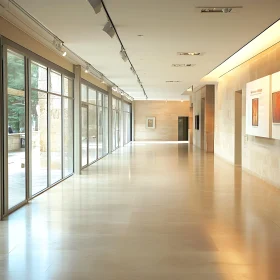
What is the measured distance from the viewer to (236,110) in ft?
57.0

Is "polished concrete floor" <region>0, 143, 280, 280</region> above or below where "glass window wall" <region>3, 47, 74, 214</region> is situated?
below

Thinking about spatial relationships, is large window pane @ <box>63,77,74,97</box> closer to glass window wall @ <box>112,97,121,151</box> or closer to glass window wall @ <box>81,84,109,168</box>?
glass window wall @ <box>81,84,109,168</box>

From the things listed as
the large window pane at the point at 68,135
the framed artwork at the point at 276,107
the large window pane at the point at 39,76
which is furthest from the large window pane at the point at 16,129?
the framed artwork at the point at 276,107

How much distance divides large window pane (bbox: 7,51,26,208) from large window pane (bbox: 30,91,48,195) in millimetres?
957

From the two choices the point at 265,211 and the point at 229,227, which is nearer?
the point at 229,227

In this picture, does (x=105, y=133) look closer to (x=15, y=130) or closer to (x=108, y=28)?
(x=15, y=130)

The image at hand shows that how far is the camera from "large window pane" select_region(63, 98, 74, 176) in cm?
1327

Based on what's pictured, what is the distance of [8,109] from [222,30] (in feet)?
15.5

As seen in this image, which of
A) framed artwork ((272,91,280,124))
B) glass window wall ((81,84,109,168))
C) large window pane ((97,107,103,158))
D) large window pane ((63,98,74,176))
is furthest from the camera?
large window pane ((97,107,103,158))

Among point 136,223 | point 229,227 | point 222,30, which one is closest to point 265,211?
point 229,227

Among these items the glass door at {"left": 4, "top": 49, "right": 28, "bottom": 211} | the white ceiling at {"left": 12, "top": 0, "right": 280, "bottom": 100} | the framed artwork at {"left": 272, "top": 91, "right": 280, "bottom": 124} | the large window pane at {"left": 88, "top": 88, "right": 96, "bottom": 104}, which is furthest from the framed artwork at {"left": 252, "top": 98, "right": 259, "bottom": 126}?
the glass door at {"left": 4, "top": 49, "right": 28, "bottom": 211}

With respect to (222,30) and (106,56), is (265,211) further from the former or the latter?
(106,56)

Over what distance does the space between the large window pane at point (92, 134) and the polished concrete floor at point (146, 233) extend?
6.42 meters

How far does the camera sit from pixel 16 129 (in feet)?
27.7
